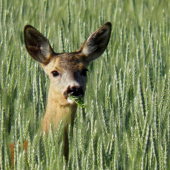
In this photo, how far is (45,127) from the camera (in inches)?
143

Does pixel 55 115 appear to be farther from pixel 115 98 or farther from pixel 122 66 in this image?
pixel 122 66

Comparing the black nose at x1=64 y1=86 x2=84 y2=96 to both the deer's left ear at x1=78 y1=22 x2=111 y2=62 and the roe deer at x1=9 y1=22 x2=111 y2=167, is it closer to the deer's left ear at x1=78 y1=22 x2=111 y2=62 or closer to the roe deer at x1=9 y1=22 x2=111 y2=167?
the roe deer at x1=9 y1=22 x2=111 y2=167

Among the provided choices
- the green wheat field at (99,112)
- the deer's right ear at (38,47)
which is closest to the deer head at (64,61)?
the deer's right ear at (38,47)

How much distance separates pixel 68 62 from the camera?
409 centimetres

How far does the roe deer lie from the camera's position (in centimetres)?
370

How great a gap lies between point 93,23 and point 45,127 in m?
2.56

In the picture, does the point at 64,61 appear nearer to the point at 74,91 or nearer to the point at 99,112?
the point at 74,91

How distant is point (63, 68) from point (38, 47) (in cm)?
37

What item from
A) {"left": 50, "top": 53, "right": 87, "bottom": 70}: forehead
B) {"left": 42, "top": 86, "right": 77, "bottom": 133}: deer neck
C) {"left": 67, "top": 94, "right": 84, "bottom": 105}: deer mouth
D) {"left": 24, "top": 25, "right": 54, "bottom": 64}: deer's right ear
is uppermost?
{"left": 24, "top": 25, "right": 54, "bottom": 64}: deer's right ear

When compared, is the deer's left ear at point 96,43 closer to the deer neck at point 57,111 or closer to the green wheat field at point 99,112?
the green wheat field at point 99,112

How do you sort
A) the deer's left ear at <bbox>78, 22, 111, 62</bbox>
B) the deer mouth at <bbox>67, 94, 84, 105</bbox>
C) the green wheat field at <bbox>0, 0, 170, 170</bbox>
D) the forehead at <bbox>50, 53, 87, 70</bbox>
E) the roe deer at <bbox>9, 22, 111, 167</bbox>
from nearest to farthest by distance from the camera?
the green wheat field at <bbox>0, 0, 170, 170</bbox> < the deer mouth at <bbox>67, 94, 84, 105</bbox> < the roe deer at <bbox>9, 22, 111, 167</bbox> < the forehead at <bbox>50, 53, 87, 70</bbox> < the deer's left ear at <bbox>78, 22, 111, 62</bbox>

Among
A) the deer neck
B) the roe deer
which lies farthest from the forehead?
the deer neck

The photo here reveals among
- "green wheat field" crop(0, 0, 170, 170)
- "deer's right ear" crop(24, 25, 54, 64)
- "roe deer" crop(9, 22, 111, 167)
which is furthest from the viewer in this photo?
"deer's right ear" crop(24, 25, 54, 64)

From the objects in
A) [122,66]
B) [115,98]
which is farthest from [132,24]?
[115,98]
